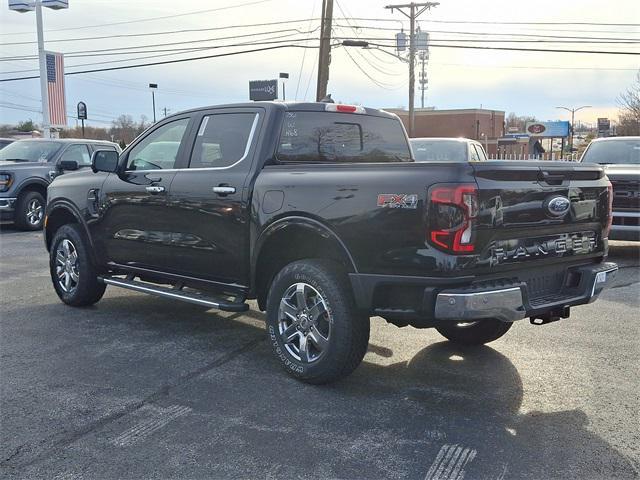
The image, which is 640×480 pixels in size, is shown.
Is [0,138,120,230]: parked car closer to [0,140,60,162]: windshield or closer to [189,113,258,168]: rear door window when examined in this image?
[0,140,60,162]: windshield

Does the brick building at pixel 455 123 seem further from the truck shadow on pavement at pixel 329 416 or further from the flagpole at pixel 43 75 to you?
the truck shadow on pavement at pixel 329 416

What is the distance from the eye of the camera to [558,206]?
396 centimetres

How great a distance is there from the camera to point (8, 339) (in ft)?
17.5

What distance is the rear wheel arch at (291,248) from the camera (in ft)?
13.4

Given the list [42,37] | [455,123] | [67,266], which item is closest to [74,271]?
[67,266]

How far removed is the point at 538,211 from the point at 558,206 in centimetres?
19

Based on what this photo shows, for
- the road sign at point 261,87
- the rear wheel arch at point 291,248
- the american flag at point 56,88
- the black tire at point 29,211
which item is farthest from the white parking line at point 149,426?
the american flag at point 56,88

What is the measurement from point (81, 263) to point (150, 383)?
2.41 meters

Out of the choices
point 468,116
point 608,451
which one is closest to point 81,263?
point 608,451

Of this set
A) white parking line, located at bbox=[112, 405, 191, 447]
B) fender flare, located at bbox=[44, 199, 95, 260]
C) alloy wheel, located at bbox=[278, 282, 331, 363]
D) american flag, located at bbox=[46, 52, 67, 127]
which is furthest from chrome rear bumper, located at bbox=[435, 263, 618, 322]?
american flag, located at bbox=[46, 52, 67, 127]

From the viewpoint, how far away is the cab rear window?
487cm

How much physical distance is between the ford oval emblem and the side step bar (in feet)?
→ 7.50

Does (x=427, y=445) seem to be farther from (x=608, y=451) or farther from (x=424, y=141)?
(x=424, y=141)

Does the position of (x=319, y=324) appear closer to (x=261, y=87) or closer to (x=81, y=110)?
(x=261, y=87)
